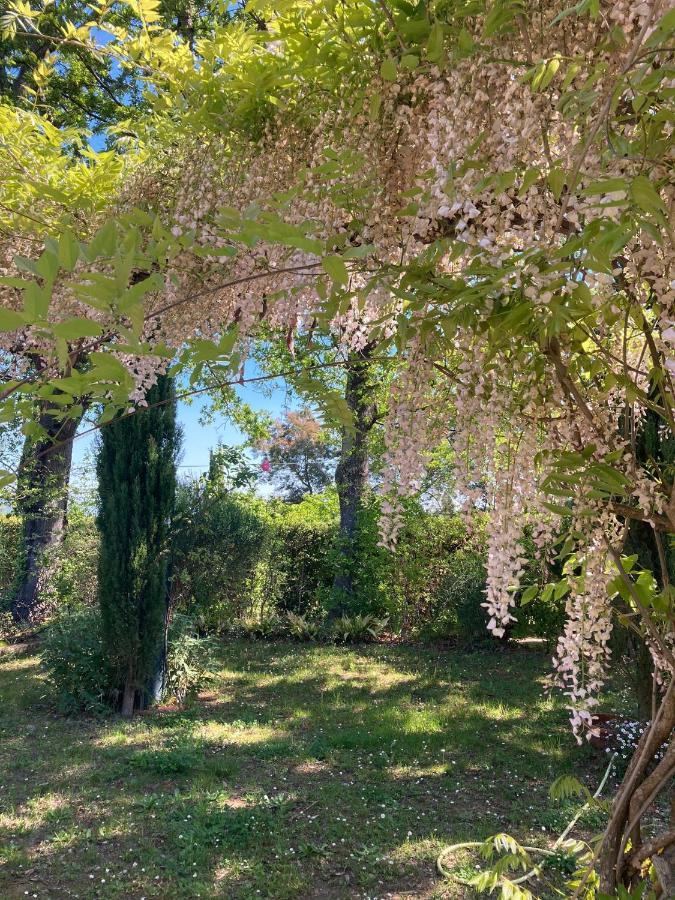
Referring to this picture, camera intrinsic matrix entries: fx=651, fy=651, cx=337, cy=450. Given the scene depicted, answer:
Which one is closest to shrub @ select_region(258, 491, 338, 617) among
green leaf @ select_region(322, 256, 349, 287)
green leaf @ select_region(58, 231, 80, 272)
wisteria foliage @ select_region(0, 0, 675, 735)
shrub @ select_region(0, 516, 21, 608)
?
shrub @ select_region(0, 516, 21, 608)

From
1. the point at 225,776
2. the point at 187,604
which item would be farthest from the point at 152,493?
the point at 187,604

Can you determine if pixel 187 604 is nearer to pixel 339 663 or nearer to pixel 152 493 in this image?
pixel 339 663

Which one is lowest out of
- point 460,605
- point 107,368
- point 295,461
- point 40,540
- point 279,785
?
point 279,785

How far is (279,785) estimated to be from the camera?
364cm

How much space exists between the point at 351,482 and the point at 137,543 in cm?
395

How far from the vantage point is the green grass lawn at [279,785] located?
2.73 metres

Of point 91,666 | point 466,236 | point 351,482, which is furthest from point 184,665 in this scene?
point 466,236

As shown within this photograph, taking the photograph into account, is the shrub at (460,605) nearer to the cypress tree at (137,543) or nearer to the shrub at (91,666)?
the shrub at (91,666)

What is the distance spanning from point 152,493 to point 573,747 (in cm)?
371

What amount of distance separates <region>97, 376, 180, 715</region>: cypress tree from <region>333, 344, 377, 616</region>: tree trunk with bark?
3077mm

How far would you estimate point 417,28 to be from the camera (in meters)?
1.23

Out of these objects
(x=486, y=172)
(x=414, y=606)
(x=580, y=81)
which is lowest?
(x=414, y=606)

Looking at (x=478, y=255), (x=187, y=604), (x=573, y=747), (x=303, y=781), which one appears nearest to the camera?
(x=478, y=255)

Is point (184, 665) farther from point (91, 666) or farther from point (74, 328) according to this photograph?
point (74, 328)
